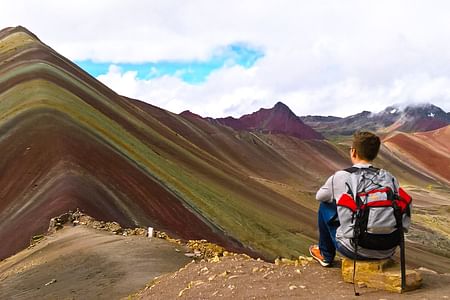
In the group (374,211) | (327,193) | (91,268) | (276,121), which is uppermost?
(276,121)

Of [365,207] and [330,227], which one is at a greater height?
[365,207]

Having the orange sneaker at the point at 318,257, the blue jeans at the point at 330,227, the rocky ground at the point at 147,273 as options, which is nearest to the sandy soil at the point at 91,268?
the rocky ground at the point at 147,273

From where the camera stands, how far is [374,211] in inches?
235

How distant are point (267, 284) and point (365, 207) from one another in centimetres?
177

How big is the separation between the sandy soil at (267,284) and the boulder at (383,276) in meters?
0.09

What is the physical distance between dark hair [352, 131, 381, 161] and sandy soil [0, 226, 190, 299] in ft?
16.7

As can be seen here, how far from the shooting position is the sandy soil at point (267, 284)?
20.4 ft

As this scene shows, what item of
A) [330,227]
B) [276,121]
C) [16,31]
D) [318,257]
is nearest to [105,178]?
[318,257]

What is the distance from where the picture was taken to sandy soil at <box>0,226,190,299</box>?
10633 millimetres

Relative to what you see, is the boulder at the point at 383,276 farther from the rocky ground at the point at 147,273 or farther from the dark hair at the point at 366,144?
the dark hair at the point at 366,144

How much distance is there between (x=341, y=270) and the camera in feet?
23.1

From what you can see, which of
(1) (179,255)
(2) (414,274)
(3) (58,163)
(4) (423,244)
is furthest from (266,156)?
(2) (414,274)

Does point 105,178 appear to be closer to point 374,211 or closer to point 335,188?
point 335,188

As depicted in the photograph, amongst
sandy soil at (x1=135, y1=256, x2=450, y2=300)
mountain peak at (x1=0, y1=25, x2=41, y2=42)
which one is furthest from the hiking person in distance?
mountain peak at (x1=0, y1=25, x2=41, y2=42)
